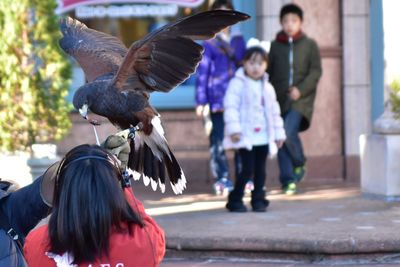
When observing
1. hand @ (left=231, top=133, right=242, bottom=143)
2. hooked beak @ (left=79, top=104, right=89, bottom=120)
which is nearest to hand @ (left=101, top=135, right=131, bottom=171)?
hooked beak @ (left=79, top=104, right=89, bottom=120)

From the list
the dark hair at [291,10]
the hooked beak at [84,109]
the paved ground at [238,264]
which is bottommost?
the paved ground at [238,264]

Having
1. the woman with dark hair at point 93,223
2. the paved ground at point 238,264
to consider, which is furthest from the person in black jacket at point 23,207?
the paved ground at point 238,264

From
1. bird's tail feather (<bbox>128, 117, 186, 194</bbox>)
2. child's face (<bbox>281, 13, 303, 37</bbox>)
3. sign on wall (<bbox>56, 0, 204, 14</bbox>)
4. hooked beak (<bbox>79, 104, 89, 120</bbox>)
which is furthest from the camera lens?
sign on wall (<bbox>56, 0, 204, 14</bbox>)

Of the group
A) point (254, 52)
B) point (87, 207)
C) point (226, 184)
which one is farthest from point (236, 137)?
point (87, 207)

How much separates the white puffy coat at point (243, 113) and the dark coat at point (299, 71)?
1.32m

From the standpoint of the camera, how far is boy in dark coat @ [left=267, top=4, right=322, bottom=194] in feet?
35.0

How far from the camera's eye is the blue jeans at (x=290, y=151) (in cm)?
1066

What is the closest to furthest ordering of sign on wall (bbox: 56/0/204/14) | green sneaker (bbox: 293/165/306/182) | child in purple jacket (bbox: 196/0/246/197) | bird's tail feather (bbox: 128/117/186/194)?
bird's tail feather (bbox: 128/117/186/194), child in purple jacket (bbox: 196/0/246/197), green sneaker (bbox: 293/165/306/182), sign on wall (bbox: 56/0/204/14)

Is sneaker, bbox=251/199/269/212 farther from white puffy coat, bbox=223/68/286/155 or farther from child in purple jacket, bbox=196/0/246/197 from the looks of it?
child in purple jacket, bbox=196/0/246/197

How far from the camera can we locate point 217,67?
1050cm

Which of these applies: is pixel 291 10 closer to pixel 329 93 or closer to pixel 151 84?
pixel 329 93

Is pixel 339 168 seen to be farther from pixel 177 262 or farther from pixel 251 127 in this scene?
pixel 177 262

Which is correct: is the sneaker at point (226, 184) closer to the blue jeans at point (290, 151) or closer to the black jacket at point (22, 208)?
the blue jeans at point (290, 151)

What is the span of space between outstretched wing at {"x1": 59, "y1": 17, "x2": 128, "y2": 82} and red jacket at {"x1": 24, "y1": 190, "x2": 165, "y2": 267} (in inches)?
130
